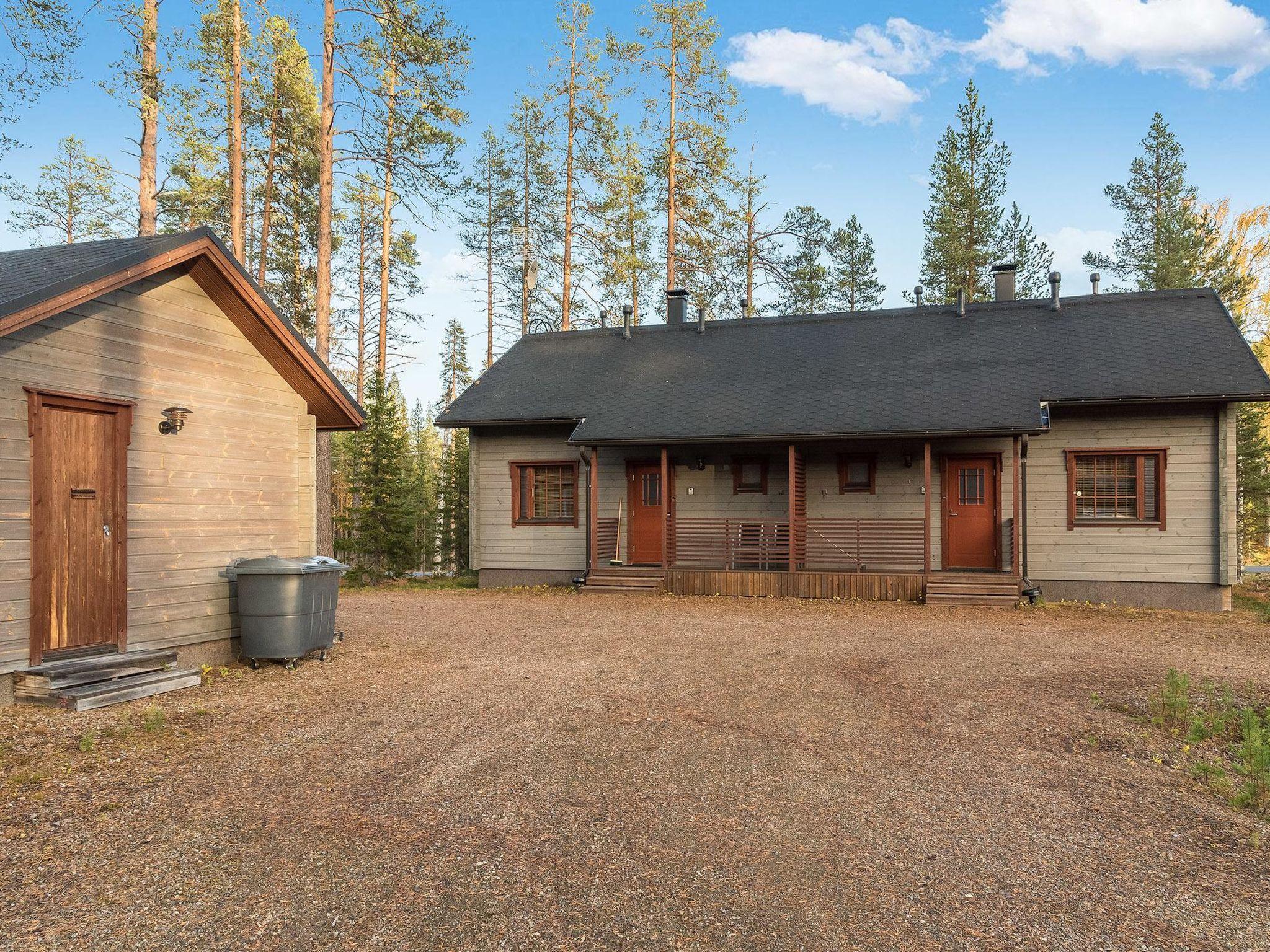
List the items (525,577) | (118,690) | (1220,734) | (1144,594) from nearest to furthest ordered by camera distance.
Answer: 1. (1220,734)
2. (118,690)
3. (1144,594)
4. (525,577)

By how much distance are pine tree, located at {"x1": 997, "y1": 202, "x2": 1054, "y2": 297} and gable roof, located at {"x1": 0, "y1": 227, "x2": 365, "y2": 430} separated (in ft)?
68.3

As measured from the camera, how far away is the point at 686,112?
818 inches

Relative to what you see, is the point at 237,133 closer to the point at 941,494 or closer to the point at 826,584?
the point at 826,584

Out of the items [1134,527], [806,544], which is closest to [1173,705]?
[1134,527]

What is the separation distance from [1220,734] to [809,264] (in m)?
24.6

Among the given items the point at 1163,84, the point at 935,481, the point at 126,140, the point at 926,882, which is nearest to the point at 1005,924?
the point at 926,882

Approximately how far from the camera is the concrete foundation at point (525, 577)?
15250 millimetres

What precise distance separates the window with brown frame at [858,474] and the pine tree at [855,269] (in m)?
15.4

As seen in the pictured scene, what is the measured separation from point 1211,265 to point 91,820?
2744 cm

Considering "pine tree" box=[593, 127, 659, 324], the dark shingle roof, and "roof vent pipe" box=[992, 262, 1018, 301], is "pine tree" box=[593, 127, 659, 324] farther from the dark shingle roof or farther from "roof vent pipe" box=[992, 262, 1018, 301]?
the dark shingle roof

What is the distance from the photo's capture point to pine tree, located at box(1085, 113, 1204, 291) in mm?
21875

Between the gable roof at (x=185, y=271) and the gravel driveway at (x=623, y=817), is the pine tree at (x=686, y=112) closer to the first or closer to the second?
the gable roof at (x=185, y=271)

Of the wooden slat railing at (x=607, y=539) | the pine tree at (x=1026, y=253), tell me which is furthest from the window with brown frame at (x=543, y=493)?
the pine tree at (x=1026, y=253)

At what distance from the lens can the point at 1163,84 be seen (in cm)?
2291
